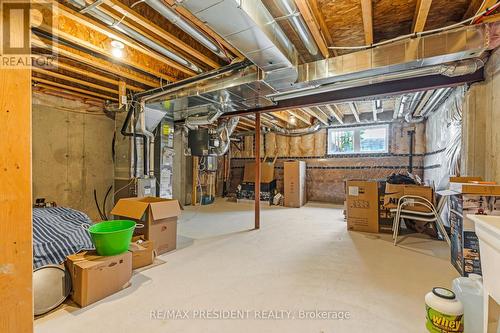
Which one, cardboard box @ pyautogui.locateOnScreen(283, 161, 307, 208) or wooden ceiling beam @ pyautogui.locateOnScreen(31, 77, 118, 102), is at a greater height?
wooden ceiling beam @ pyautogui.locateOnScreen(31, 77, 118, 102)

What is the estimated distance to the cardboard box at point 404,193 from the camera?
3260 mm

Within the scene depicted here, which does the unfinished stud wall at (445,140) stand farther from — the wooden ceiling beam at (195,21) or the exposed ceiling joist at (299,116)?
the wooden ceiling beam at (195,21)

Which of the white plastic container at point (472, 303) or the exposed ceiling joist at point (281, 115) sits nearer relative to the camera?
the white plastic container at point (472, 303)

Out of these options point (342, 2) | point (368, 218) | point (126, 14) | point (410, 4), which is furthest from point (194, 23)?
point (368, 218)

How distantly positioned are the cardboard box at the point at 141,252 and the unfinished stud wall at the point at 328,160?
5.03m

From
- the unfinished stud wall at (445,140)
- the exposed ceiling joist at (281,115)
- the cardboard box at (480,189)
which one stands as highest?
the exposed ceiling joist at (281,115)

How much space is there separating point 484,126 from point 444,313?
7.82 ft

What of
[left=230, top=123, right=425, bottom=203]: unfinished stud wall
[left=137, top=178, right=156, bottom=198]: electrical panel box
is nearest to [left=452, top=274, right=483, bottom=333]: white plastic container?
[left=137, top=178, right=156, bottom=198]: electrical panel box

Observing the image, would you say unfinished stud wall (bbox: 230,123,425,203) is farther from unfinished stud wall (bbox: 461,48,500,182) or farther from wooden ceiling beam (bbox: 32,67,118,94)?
wooden ceiling beam (bbox: 32,67,118,94)

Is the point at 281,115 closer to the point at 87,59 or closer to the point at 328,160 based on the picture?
the point at 328,160

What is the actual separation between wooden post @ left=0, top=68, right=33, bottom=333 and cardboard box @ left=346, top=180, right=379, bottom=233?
3899 mm

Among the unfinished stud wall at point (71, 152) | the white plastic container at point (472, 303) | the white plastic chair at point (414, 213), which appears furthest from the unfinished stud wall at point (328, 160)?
the white plastic container at point (472, 303)

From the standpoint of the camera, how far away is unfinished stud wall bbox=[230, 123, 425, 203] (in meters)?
5.75

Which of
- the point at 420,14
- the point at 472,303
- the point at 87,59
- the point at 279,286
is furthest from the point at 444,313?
the point at 87,59
